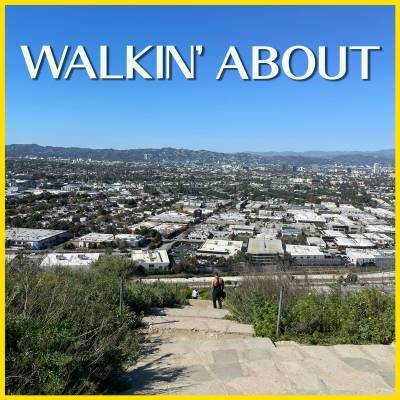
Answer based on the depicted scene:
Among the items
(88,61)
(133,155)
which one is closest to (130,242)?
(88,61)

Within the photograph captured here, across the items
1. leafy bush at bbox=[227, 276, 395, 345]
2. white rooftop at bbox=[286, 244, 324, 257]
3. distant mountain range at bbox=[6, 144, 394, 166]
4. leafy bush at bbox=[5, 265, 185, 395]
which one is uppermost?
distant mountain range at bbox=[6, 144, 394, 166]

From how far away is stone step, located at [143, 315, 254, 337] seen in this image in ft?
10.7

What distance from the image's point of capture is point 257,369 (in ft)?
→ 7.22

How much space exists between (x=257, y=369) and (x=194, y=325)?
1261 millimetres

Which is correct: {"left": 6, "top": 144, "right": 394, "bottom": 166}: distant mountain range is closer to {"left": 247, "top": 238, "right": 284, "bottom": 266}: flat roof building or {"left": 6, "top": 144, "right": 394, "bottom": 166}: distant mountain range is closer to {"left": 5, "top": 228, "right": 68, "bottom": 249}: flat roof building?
{"left": 5, "top": 228, "right": 68, "bottom": 249}: flat roof building

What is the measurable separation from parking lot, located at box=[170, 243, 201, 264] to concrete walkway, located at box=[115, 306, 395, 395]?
583 inches

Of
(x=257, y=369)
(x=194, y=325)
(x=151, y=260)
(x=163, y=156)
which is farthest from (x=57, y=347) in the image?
(x=163, y=156)

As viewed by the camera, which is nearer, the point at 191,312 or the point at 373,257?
the point at 191,312

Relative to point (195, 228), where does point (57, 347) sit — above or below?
above

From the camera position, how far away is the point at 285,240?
72.0 feet

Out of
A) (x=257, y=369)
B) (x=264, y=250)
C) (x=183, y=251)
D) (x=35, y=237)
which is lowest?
(x=183, y=251)

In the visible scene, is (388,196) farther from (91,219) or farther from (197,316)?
(197,316)

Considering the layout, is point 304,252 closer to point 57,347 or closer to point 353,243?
point 353,243

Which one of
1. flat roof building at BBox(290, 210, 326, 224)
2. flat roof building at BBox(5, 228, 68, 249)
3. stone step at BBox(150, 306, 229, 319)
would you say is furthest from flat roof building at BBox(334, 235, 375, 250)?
stone step at BBox(150, 306, 229, 319)
